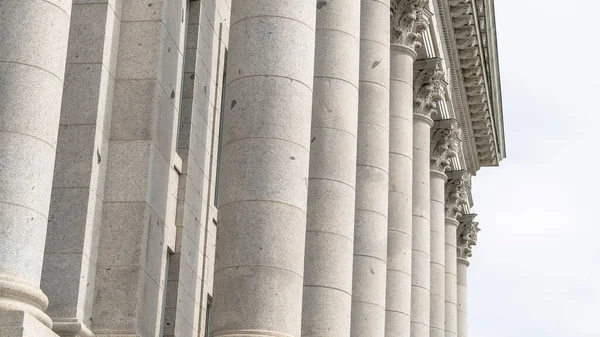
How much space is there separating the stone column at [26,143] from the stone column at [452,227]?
41.0 meters

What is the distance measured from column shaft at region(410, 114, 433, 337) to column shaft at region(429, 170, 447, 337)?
5.38m

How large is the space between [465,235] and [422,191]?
64.6 feet

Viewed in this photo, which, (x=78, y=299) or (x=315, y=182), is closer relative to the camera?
(x=78, y=299)

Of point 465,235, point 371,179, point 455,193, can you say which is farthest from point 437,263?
point 371,179

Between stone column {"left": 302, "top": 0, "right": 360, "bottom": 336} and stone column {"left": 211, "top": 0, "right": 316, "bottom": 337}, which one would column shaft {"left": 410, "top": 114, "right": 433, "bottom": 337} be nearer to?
stone column {"left": 302, "top": 0, "right": 360, "bottom": 336}

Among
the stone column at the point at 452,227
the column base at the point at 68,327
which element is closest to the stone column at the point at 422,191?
the stone column at the point at 452,227

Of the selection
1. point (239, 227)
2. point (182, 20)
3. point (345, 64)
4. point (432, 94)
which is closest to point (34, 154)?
point (239, 227)

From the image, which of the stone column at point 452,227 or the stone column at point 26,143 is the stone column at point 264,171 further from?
the stone column at point 452,227

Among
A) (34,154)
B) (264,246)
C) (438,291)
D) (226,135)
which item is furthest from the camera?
(438,291)

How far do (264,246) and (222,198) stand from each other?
5.48 ft

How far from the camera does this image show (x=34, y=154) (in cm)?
1784

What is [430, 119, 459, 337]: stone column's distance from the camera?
51.3 metres

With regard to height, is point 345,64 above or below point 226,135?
above

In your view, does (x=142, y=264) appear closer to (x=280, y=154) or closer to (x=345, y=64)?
(x=280, y=154)
